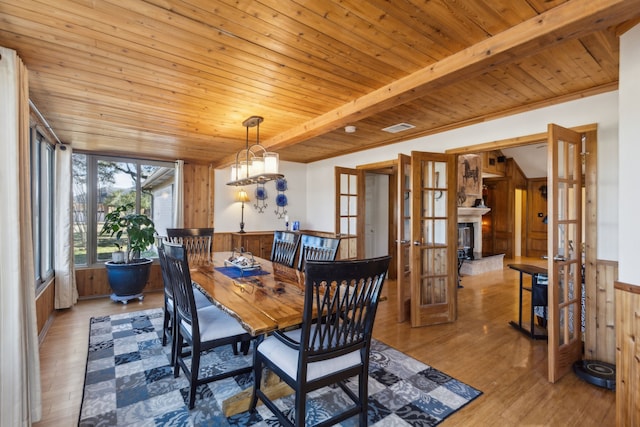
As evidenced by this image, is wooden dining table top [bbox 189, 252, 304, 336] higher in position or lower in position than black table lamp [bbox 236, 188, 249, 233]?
lower

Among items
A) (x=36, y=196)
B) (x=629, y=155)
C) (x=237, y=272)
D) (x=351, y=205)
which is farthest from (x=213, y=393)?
(x=351, y=205)

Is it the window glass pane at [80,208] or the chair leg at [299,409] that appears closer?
the chair leg at [299,409]

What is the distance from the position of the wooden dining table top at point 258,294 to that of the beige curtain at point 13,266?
1006 mm

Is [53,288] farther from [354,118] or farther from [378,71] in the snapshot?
[378,71]

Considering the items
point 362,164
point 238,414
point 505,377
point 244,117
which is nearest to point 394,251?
point 362,164

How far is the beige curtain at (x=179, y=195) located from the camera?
5254 millimetres

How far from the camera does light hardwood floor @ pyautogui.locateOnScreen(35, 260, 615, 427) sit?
2.03 m

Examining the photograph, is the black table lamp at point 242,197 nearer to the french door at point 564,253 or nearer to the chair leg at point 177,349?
the chair leg at point 177,349

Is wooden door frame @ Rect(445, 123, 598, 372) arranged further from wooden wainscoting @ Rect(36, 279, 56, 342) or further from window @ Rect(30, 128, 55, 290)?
window @ Rect(30, 128, 55, 290)

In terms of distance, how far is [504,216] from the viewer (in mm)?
8414

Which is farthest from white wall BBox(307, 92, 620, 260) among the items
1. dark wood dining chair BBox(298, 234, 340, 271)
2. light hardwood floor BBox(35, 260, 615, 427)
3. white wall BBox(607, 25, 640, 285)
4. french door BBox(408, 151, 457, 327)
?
dark wood dining chair BBox(298, 234, 340, 271)

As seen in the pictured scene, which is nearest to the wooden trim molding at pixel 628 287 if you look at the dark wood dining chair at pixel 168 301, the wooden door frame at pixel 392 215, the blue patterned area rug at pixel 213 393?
the blue patterned area rug at pixel 213 393

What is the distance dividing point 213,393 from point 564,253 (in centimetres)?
306

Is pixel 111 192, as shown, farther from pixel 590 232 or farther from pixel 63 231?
pixel 590 232
